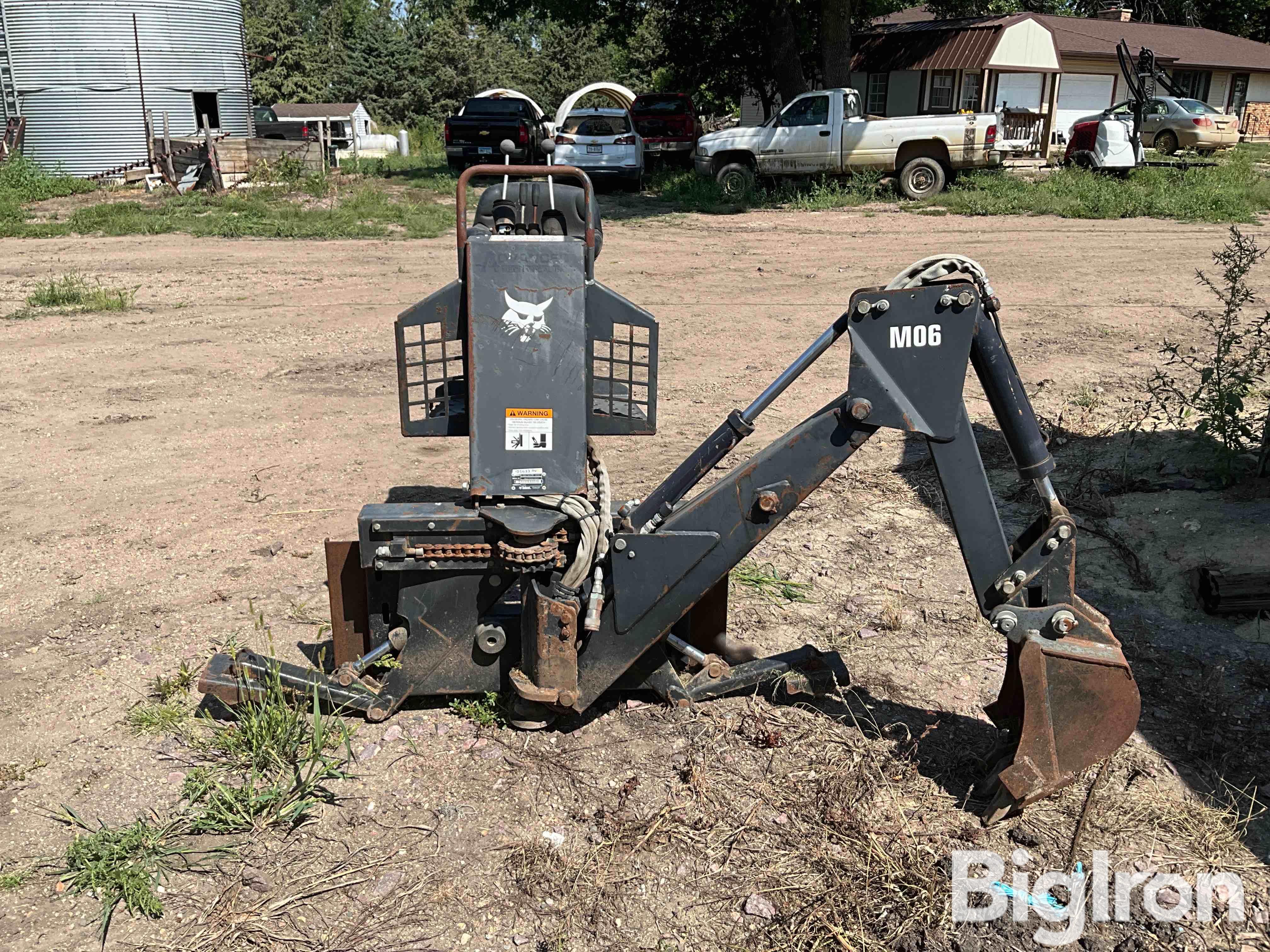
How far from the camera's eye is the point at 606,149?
21.0 meters

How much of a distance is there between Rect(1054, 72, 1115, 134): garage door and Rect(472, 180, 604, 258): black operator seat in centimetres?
3203

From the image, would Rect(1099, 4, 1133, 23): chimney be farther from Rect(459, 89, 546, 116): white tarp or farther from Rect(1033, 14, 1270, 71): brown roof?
Rect(459, 89, 546, 116): white tarp

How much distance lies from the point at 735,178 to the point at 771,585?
15.5 meters

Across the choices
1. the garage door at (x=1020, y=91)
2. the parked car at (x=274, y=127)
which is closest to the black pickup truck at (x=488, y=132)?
the parked car at (x=274, y=127)

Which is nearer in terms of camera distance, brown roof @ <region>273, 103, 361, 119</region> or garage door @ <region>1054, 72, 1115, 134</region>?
garage door @ <region>1054, 72, 1115, 134</region>

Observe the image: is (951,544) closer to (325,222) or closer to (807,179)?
(325,222)

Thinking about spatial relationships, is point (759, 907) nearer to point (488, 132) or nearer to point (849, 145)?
point (849, 145)

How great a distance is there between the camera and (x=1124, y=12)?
37.3 m

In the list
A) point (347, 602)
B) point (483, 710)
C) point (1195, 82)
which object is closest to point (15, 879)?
point (347, 602)

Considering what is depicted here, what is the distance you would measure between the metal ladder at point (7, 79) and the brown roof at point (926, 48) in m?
20.4

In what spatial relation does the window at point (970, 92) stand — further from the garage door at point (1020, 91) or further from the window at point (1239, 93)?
the window at point (1239, 93)

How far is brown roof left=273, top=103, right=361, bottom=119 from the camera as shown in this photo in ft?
Answer: 142

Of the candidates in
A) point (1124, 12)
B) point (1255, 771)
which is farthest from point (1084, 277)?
point (1124, 12)

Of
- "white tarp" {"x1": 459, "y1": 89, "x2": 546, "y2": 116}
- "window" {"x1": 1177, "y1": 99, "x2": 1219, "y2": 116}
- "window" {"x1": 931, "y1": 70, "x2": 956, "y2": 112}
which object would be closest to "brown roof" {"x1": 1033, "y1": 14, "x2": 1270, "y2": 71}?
"window" {"x1": 931, "y1": 70, "x2": 956, "y2": 112}
